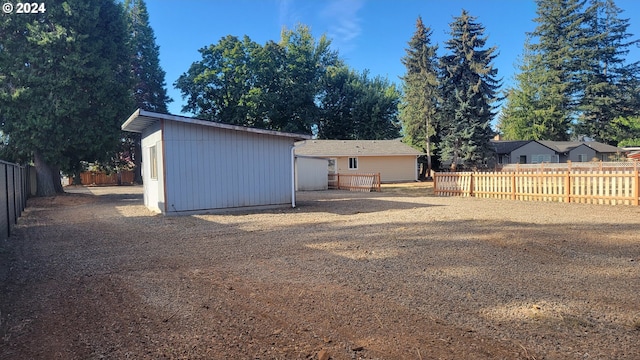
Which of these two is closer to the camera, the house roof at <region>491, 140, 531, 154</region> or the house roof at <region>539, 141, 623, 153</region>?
the house roof at <region>491, 140, 531, 154</region>

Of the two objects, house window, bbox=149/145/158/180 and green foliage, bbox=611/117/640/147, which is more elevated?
green foliage, bbox=611/117/640/147

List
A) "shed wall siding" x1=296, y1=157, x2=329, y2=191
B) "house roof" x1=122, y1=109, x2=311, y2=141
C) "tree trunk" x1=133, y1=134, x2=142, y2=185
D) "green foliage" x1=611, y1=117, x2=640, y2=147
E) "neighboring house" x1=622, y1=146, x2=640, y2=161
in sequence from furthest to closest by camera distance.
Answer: "green foliage" x1=611, y1=117, x2=640, y2=147 → "tree trunk" x1=133, y1=134, x2=142, y2=185 → "neighboring house" x1=622, y1=146, x2=640, y2=161 → "shed wall siding" x1=296, y1=157, x2=329, y2=191 → "house roof" x1=122, y1=109, x2=311, y2=141

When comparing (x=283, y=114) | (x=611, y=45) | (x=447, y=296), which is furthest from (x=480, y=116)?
(x=447, y=296)

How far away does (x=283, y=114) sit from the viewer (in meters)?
38.8

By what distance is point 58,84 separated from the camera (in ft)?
58.4

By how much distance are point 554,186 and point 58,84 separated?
20088mm

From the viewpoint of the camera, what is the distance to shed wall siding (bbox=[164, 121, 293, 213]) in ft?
36.9

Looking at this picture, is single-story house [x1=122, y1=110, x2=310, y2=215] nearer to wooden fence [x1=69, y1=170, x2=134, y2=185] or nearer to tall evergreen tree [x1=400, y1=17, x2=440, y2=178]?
tall evergreen tree [x1=400, y1=17, x2=440, y2=178]

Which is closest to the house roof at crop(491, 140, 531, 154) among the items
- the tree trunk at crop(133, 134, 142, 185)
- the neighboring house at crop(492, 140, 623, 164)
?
the neighboring house at crop(492, 140, 623, 164)

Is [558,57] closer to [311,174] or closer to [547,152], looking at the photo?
[547,152]

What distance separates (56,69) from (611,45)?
1972 inches

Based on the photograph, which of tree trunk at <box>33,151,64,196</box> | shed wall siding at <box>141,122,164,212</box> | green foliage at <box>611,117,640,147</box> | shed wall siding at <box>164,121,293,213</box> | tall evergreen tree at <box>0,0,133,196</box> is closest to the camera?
shed wall siding at <box>164,121,293,213</box>

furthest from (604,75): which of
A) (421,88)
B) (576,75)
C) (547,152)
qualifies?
(421,88)

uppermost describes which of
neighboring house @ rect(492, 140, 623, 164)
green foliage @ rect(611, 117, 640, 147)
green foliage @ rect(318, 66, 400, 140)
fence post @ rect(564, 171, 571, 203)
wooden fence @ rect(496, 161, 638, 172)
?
green foliage @ rect(318, 66, 400, 140)
